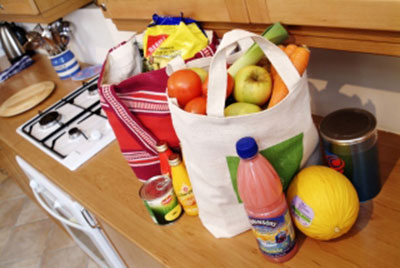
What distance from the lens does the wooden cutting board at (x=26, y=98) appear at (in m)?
1.65

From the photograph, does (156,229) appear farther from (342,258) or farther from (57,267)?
(57,267)

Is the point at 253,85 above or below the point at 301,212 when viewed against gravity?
above

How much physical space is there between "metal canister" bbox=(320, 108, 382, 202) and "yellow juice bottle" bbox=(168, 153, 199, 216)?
0.31 metres

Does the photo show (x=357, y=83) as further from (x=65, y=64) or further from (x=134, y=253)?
(x=65, y=64)

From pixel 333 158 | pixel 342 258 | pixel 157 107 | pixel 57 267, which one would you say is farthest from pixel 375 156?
pixel 57 267

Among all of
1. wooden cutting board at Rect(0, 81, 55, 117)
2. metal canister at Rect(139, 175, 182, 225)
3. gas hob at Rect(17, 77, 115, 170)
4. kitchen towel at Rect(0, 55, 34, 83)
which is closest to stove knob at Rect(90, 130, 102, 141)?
gas hob at Rect(17, 77, 115, 170)

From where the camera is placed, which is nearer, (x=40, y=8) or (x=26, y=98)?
(x=40, y=8)

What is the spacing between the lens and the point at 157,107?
2.69 feet

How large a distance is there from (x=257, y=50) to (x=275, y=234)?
13.8 inches

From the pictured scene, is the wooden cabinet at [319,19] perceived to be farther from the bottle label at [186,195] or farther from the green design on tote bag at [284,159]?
the bottle label at [186,195]

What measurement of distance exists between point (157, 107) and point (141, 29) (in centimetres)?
38

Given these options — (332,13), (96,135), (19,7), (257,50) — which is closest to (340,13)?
(332,13)

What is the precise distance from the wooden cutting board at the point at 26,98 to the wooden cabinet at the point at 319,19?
1040mm

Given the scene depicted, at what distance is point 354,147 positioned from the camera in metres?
0.65
